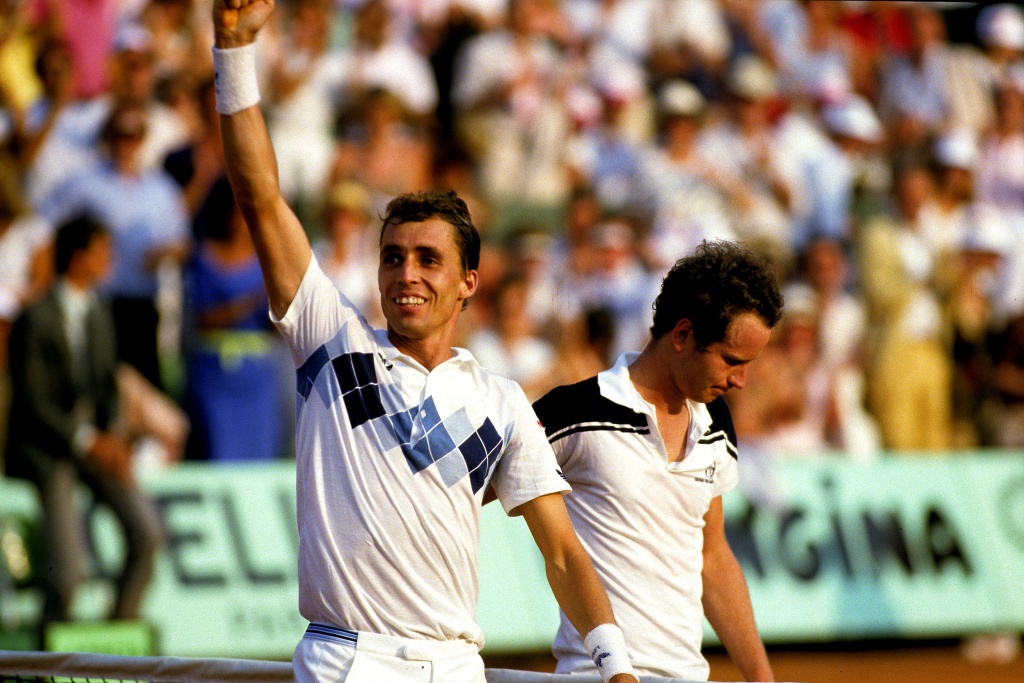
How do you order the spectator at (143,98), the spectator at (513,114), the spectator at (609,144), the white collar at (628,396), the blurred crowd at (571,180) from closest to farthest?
the white collar at (628,396), the blurred crowd at (571,180), the spectator at (143,98), the spectator at (513,114), the spectator at (609,144)

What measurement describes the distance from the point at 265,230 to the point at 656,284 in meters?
8.86

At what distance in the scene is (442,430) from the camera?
13.9 feet

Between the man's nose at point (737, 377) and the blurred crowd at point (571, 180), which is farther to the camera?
the blurred crowd at point (571, 180)

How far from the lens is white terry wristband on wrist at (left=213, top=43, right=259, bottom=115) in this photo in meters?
4.05

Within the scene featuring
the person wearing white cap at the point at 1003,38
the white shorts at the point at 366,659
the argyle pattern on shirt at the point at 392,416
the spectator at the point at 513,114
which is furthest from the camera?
the person wearing white cap at the point at 1003,38

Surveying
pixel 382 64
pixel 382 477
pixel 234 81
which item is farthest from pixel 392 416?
pixel 382 64

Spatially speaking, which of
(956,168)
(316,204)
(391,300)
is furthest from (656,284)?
(391,300)

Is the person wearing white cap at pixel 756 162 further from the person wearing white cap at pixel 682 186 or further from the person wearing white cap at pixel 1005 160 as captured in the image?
the person wearing white cap at pixel 1005 160

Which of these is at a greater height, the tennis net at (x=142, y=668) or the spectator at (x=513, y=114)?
the spectator at (x=513, y=114)

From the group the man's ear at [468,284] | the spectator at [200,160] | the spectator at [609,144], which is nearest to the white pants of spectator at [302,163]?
the spectator at [200,160]

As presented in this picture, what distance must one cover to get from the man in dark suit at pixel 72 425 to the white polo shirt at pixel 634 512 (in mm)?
5736

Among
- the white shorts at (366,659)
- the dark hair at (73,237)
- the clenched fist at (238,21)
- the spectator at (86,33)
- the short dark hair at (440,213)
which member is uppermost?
the spectator at (86,33)

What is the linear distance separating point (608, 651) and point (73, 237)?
691 centimetres

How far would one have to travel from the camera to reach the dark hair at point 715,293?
17.2 feet
